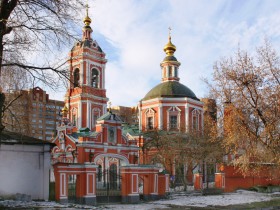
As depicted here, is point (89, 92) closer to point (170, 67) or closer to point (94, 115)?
point (94, 115)

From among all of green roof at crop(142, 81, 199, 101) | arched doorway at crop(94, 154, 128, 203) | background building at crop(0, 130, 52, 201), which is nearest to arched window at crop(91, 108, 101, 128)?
green roof at crop(142, 81, 199, 101)

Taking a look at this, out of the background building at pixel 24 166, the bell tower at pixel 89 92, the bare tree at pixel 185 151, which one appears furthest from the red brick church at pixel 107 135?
the bare tree at pixel 185 151

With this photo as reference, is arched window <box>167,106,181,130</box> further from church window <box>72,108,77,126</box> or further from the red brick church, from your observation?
church window <box>72,108,77,126</box>

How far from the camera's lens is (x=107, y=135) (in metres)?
32.1

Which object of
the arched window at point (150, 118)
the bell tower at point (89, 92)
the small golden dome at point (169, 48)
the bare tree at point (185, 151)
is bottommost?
the bare tree at point (185, 151)

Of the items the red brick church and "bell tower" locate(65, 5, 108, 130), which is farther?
"bell tower" locate(65, 5, 108, 130)

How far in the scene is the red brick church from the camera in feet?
69.6

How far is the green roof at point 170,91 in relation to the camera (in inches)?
1750

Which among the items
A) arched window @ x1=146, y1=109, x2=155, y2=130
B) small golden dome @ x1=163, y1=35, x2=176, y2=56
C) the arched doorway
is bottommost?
the arched doorway

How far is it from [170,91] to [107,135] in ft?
46.6

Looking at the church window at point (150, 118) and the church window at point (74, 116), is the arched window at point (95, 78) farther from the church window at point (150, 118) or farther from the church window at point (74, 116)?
the church window at point (150, 118)

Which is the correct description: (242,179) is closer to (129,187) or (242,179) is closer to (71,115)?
(129,187)

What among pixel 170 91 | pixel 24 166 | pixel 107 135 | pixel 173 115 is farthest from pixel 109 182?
pixel 170 91

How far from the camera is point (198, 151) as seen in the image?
32.1m
